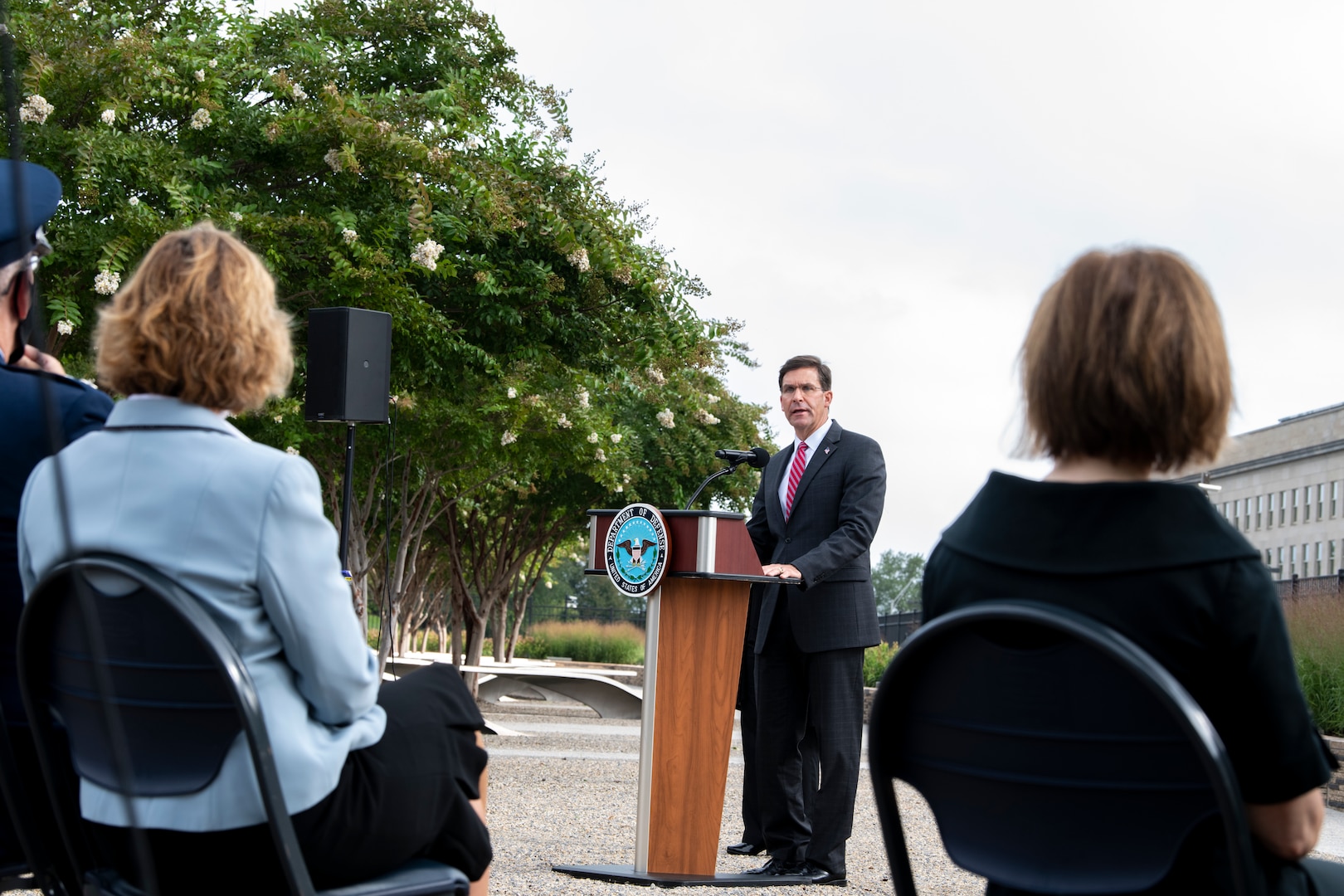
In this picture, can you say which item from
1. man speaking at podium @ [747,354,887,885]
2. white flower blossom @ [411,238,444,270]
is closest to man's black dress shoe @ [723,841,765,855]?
man speaking at podium @ [747,354,887,885]

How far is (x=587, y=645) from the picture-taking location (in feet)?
112

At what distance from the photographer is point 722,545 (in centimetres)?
473

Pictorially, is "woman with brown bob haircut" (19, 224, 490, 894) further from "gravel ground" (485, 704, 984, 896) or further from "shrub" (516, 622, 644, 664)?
"shrub" (516, 622, 644, 664)

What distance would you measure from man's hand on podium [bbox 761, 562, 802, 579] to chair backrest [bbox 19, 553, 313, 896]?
3192mm

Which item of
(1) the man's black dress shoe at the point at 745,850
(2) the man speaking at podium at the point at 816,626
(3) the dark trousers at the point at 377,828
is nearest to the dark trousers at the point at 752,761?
(1) the man's black dress shoe at the point at 745,850

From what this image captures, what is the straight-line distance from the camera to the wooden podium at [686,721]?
4855 millimetres

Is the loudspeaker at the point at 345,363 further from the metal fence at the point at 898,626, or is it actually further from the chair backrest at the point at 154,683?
the metal fence at the point at 898,626

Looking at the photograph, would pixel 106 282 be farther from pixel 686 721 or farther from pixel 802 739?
pixel 802 739

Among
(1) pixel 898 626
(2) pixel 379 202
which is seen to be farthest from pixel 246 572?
(1) pixel 898 626

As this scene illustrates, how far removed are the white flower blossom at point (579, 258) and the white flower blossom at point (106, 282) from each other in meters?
4.07

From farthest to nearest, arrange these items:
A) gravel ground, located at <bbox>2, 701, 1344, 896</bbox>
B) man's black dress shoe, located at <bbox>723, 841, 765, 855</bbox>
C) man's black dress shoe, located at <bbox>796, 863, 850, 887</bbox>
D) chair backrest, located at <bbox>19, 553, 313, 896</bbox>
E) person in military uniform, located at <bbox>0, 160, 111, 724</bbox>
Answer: man's black dress shoe, located at <bbox>723, 841, 765, 855</bbox> → gravel ground, located at <bbox>2, 701, 1344, 896</bbox> → man's black dress shoe, located at <bbox>796, 863, 850, 887</bbox> → person in military uniform, located at <bbox>0, 160, 111, 724</bbox> → chair backrest, located at <bbox>19, 553, 313, 896</bbox>

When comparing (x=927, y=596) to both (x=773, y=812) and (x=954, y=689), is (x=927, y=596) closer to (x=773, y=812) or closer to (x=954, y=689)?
(x=954, y=689)

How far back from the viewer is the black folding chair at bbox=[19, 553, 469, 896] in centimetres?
172

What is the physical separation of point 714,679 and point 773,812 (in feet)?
2.75
